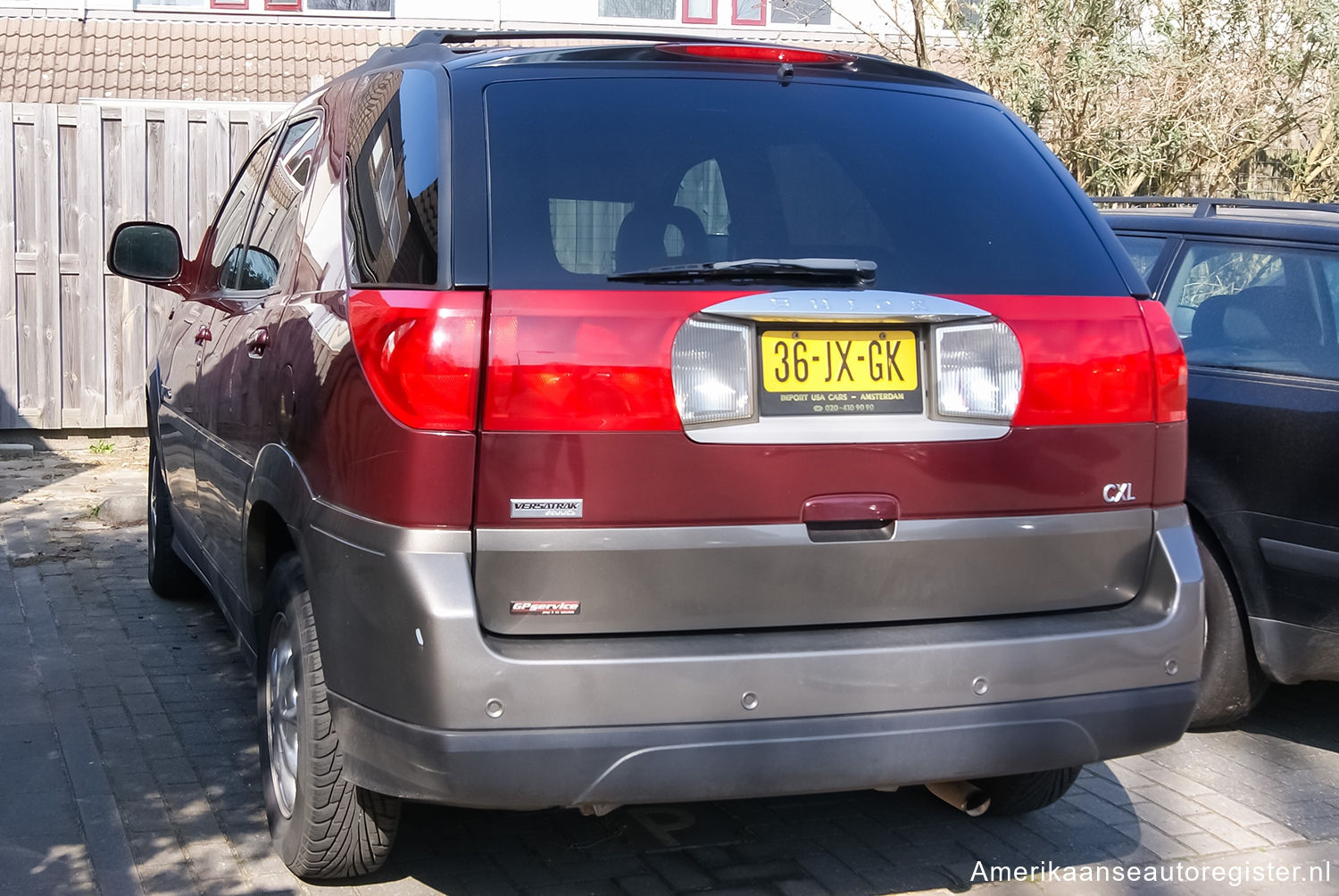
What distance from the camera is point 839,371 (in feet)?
9.56

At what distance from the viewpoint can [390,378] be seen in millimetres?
2805

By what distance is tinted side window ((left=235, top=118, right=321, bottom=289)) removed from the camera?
12.7ft

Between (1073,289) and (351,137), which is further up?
(351,137)

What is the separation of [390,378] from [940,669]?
1264 millimetres

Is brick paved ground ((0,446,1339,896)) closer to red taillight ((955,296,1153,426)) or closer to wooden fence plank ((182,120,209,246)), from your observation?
red taillight ((955,296,1153,426))

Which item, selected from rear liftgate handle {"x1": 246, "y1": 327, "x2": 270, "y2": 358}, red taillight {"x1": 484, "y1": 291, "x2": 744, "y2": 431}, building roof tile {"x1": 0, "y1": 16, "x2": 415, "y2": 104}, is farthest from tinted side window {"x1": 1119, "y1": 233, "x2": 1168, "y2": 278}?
building roof tile {"x1": 0, "y1": 16, "x2": 415, "y2": 104}

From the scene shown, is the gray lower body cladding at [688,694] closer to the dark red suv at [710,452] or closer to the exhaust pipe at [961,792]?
the dark red suv at [710,452]

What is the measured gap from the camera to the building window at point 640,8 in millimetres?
17719

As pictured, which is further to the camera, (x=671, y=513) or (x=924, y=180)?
(x=924, y=180)

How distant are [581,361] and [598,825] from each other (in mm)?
1695

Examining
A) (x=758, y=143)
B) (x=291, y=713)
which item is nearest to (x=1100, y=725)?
(x=758, y=143)

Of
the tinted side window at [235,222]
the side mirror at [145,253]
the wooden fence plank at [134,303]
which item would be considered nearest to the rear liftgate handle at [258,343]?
the tinted side window at [235,222]

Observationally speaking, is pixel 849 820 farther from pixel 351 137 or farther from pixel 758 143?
pixel 351 137

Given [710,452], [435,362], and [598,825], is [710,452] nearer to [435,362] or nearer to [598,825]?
[435,362]
